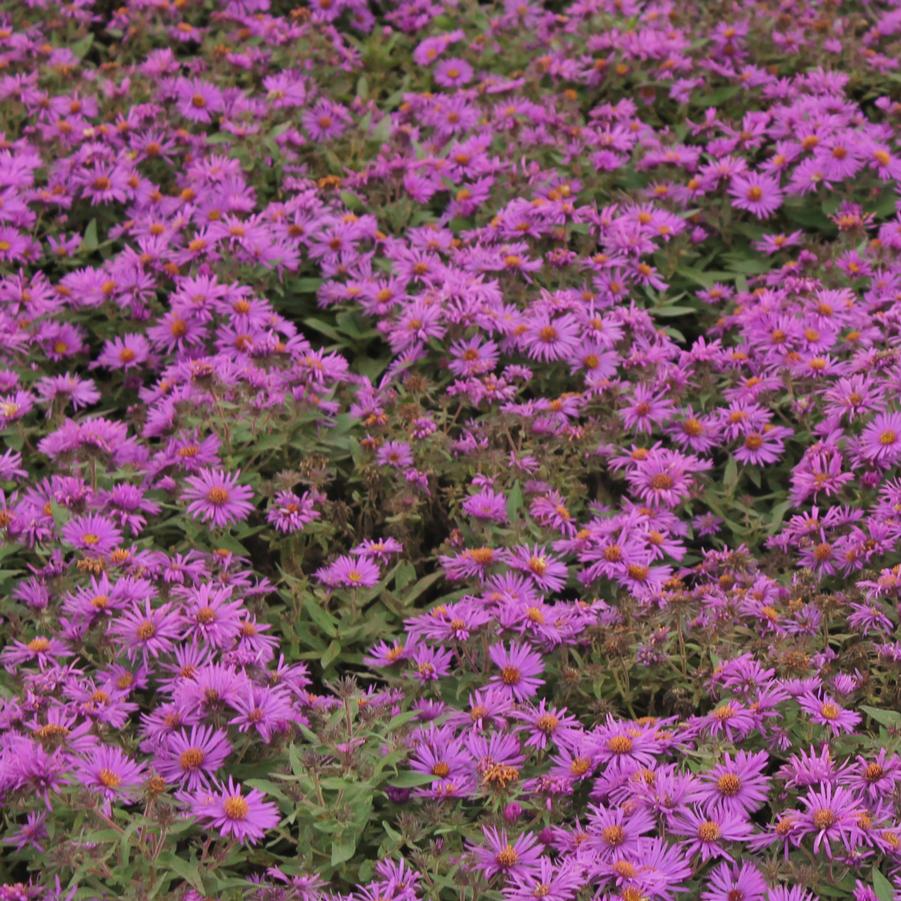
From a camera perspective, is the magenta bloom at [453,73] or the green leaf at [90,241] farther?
the magenta bloom at [453,73]

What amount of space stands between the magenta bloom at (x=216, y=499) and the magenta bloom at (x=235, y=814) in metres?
0.87

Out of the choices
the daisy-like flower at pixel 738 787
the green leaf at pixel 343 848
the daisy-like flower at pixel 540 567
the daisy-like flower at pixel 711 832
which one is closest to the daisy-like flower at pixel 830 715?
the daisy-like flower at pixel 738 787

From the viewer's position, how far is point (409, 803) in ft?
8.21

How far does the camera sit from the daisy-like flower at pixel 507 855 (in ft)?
7.52

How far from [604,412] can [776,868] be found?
1527mm

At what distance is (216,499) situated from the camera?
3111 millimetres

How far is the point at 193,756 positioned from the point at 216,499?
31.7 inches

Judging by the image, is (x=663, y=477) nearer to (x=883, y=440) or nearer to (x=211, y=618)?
(x=883, y=440)

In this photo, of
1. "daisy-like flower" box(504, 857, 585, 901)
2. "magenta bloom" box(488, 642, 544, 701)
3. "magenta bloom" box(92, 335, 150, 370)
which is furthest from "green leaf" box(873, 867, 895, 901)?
"magenta bloom" box(92, 335, 150, 370)

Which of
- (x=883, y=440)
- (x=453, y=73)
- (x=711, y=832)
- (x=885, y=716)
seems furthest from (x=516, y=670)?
(x=453, y=73)

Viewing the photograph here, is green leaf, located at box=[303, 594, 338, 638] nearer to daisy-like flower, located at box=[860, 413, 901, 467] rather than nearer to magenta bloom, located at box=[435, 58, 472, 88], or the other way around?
daisy-like flower, located at box=[860, 413, 901, 467]

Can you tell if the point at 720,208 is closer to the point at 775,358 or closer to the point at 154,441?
the point at 775,358

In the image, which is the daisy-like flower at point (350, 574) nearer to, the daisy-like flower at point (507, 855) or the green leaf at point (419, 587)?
the green leaf at point (419, 587)

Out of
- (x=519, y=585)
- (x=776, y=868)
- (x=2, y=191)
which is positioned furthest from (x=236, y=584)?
(x=2, y=191)
